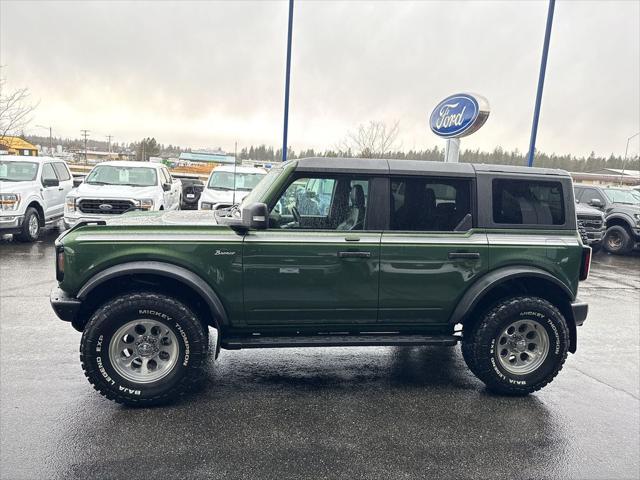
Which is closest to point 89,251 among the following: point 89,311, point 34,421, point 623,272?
point 89,311

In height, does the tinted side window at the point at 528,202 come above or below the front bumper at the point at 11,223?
above

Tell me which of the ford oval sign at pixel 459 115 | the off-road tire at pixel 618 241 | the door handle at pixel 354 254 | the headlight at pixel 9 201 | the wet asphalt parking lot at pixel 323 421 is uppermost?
the ford oval sign at pixel 459 115

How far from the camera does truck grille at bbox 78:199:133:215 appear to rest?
9.42 metres

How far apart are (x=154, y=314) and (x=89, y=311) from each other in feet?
2.00

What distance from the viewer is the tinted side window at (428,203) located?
12.5 feet

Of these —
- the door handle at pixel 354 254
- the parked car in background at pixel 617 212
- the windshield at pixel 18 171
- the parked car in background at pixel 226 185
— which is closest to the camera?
the door handle at pixel 354 254

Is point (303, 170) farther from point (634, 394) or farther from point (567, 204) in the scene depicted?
point (634, 394)

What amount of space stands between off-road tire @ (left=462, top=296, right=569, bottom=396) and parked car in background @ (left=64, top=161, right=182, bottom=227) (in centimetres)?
692

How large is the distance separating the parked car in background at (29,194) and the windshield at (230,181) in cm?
384

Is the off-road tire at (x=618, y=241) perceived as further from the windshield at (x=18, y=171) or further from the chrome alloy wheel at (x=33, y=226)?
the windshield at (x=18, y=171)

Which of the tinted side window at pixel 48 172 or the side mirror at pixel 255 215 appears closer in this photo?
the side mirror at pixel 255 215

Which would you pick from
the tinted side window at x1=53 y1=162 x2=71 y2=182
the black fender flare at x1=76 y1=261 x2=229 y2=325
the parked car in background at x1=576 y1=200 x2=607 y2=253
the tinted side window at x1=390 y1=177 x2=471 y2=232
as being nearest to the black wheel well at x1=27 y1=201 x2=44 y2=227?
the tinted side window at x1=53 y1=162 x2=71 y2=182

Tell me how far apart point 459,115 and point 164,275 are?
708 centimetres

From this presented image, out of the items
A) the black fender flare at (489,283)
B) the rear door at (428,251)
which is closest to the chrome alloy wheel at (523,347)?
the black fender flare at (489,283)
